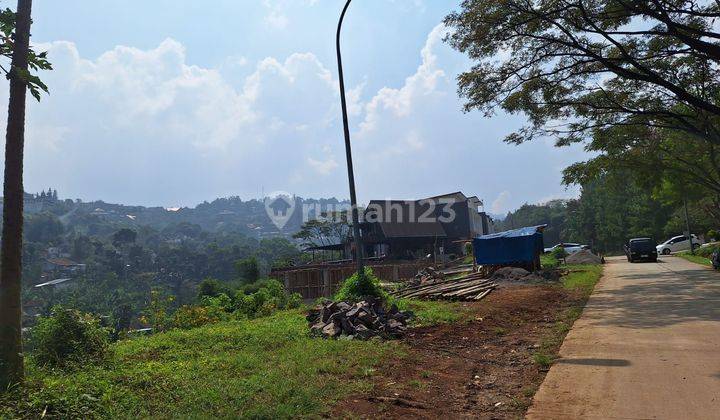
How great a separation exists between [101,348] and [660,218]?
64.4m

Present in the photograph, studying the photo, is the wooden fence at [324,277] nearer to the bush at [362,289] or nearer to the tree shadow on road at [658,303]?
the tree shadow on road at [658,303]

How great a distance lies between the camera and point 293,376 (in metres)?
6.41

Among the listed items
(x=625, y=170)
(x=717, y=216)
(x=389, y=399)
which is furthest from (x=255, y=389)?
(x=717, y=216)

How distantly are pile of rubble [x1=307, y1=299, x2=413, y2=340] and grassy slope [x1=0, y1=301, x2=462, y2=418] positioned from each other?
20.8 inches

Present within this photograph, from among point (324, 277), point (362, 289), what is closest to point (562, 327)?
point (362, 289)

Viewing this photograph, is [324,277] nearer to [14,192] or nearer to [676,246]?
[14,192]

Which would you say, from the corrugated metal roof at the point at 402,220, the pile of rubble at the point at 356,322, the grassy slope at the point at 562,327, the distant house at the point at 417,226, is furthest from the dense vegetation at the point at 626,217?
the pile of rubble at the point at 356,322

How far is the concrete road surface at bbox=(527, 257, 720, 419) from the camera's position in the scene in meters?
5.17

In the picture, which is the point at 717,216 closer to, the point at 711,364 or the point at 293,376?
the point at 711,364

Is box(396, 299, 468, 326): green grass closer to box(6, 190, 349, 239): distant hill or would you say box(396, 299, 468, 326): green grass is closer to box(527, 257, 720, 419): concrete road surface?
box(527, 257, 720, 419): concrete road surface

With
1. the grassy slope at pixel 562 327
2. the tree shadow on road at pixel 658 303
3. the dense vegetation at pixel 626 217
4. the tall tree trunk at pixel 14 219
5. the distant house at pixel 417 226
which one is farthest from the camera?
the dense vegetation at pixel 626 217

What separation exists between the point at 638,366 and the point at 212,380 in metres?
5.46

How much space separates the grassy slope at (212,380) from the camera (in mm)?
5059

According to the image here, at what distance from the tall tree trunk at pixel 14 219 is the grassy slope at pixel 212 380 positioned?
1.25ft
